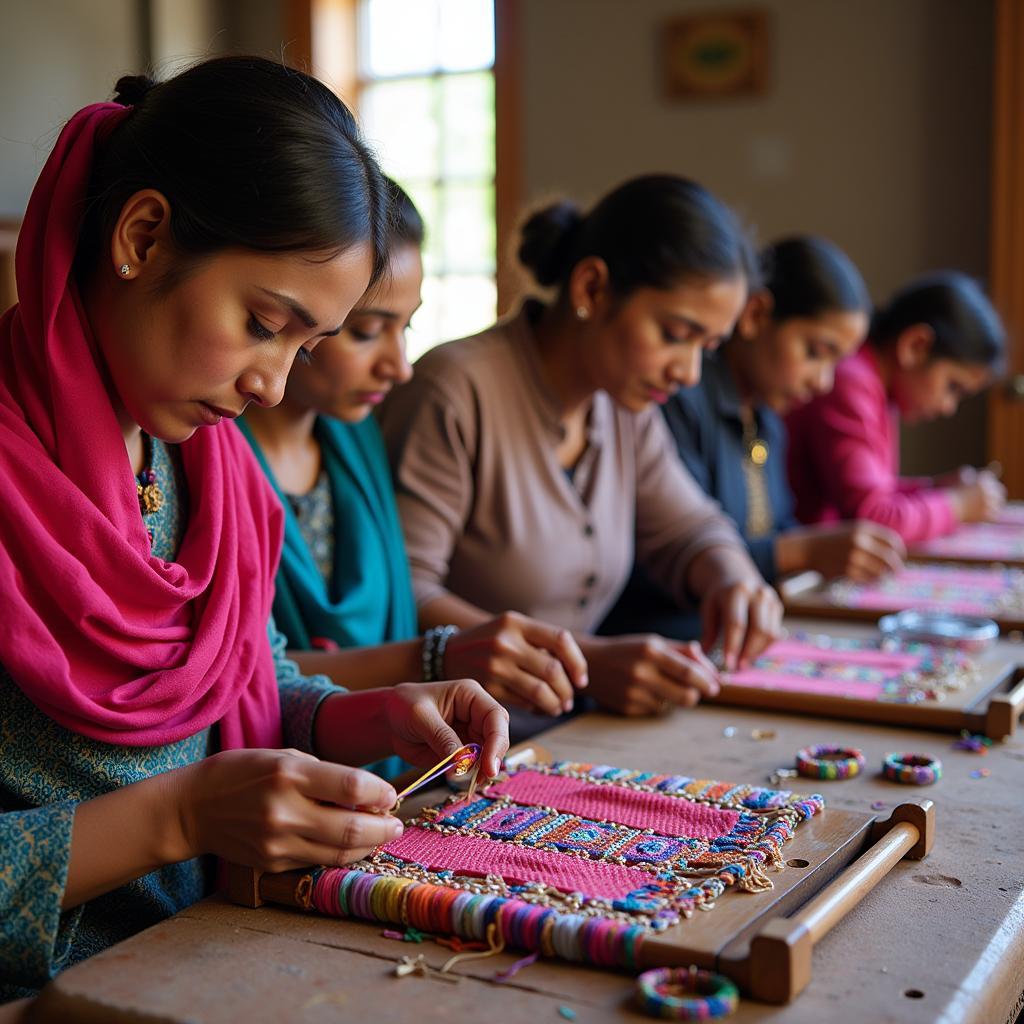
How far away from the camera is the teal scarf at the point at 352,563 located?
5.69 ft

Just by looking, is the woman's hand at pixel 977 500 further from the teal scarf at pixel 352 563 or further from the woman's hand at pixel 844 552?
the teal scarf at pixel 352 563

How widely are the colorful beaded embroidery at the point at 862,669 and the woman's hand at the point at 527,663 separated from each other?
0.35m

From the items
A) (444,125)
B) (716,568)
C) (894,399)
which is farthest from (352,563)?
(444,125)

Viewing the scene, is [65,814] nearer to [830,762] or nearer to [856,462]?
[830,762]

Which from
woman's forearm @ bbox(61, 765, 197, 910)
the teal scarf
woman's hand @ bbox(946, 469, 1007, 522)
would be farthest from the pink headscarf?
woman's hand @ bbox(946, 469, 1007, 522)

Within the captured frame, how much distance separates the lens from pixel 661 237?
6.92ft

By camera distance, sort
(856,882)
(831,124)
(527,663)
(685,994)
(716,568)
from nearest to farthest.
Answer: (685,994)
(856,882)
(527,663)
(716,568)
(831,124)

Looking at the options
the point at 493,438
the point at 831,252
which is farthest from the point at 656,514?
the point at 831,252

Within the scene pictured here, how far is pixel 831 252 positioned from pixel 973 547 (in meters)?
0.81

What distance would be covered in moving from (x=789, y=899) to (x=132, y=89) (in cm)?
99

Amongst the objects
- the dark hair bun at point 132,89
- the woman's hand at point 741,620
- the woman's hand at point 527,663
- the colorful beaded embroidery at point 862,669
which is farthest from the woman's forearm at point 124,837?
the woman's hand at point 741,620

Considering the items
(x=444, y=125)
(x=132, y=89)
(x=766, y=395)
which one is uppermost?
(x=444, y=125)

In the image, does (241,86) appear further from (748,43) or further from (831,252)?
(748,43)

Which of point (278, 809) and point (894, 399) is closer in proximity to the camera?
point (278, 809)
